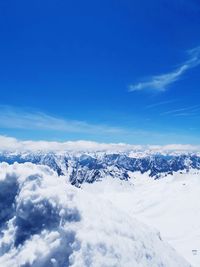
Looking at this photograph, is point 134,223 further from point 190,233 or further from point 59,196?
point 190,233

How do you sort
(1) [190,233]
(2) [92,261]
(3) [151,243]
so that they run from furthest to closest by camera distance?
(1) [190,233], (3) [151,243], (2) [92,261]

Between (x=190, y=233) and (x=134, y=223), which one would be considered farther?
(x=190, y=233)

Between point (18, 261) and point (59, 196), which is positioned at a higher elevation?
point (59, 196)

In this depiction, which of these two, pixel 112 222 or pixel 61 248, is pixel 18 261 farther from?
pixel 112 222

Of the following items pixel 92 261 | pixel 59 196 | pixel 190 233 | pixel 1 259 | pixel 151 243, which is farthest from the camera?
pixel 190 233

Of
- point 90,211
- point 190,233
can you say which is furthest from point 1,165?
point 190,233

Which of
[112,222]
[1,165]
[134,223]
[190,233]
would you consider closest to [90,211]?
[112,222]

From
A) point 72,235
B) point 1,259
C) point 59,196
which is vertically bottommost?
point 1,259
